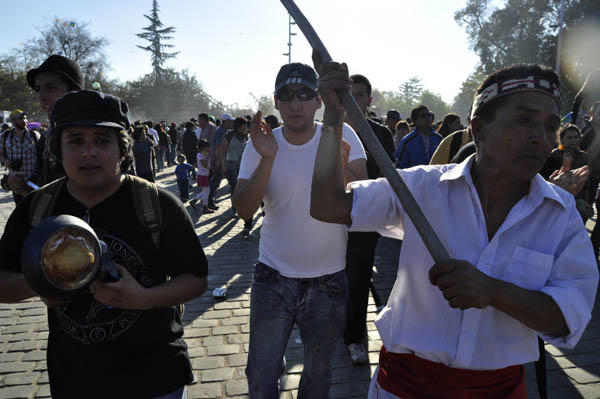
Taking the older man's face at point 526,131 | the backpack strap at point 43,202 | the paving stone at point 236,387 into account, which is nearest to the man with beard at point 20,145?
the paving stone at point 236,387

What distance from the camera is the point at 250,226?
834 centimetres

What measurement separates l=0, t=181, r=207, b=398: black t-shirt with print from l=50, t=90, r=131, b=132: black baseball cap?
0.98 ft

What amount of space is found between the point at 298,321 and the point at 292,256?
384 mm

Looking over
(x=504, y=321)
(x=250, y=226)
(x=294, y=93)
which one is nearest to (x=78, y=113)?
(x=294, y=93)

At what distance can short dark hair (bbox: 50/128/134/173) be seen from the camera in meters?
1.75

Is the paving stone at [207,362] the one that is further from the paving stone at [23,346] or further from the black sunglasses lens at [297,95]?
the black sunglasses lens at [297,95]

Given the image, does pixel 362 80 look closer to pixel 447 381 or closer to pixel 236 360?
pixel 236 360

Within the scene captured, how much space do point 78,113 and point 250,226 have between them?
264 inches

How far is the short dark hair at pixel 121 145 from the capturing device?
1.75 meters

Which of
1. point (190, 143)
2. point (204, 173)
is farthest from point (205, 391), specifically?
point (190, 143)

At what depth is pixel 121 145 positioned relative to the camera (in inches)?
73.3

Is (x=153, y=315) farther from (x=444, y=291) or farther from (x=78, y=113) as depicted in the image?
(x=444, y=291)

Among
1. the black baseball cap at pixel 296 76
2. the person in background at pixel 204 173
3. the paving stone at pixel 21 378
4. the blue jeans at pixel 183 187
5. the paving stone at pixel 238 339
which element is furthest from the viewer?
the blue jeans at pixel 183 187

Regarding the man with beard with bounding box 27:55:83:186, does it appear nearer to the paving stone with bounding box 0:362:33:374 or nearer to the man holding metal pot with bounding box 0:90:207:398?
the man holding metal pot with bounding box 0:90:207:398
